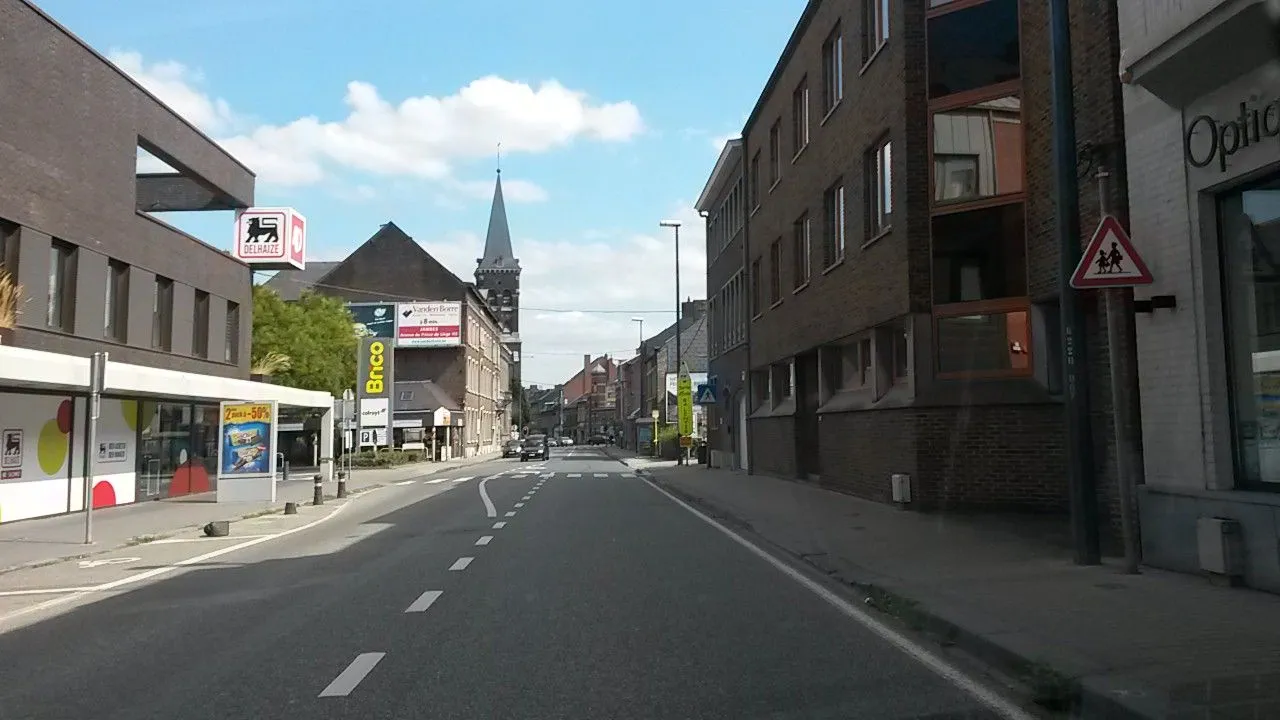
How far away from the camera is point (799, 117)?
24.2 m

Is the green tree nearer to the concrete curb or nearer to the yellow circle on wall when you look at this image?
the yellow circle on wall

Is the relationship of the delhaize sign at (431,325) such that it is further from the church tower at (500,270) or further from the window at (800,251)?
the window at (800,251)

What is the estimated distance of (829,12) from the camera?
20438 mm

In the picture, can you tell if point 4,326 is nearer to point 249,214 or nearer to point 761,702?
point 249,214

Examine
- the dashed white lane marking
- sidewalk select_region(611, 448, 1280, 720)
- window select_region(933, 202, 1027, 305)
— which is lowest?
the dashed white lane marking

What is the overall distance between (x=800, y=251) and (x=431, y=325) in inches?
1953

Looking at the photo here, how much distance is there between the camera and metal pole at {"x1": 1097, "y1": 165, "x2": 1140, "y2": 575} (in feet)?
29.2

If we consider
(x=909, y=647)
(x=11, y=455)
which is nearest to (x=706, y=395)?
(x=11, y=455)

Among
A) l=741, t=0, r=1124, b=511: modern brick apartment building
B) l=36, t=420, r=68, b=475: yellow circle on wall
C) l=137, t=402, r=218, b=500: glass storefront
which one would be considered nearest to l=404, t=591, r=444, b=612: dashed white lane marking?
l=741, t=0, r=1124, b=511: modern brick apartment building

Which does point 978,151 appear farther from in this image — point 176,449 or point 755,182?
point 176,449

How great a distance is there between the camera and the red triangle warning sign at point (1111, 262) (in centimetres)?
866

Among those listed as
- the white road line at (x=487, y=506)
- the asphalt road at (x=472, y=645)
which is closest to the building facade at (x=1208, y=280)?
the asphalt road at (x=472, y=645)

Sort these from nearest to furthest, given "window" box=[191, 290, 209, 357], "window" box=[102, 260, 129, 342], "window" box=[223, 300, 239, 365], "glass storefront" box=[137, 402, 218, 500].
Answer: "window" box=[102, 260, 129, 342]
"glass storefront" box=[137, 402, 218, 500]
"window" box=[191, 290, 209, 357]
"window" box=[223, 300, 239, 365]

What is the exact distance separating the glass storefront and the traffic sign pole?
1976 cm
